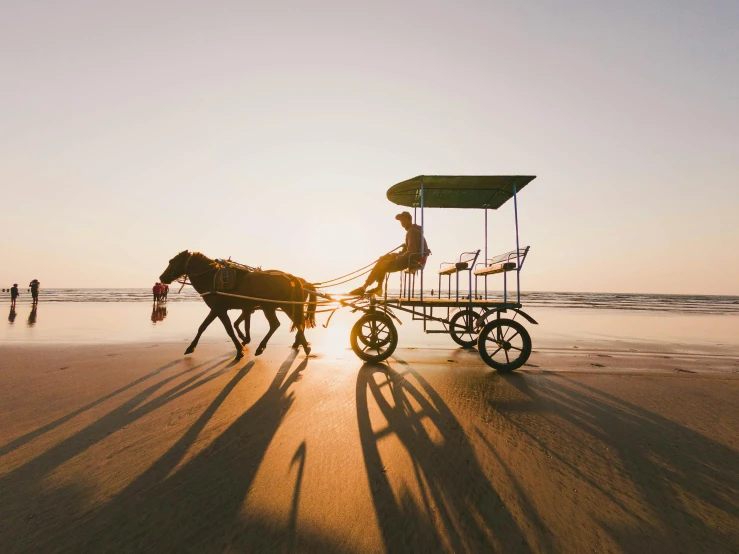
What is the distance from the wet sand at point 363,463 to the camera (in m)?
1.83

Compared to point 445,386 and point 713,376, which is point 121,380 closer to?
point 445,386

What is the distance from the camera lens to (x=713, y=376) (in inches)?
227

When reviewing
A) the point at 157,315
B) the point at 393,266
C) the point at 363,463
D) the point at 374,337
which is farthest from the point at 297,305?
the point at 157,315

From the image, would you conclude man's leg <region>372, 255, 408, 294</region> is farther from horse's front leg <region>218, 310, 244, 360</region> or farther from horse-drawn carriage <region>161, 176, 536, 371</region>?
horse's front leg <region>218, 310, 244, 360</region>

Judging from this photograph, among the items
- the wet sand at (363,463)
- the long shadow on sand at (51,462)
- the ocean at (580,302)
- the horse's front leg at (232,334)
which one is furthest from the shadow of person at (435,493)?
the ocean at (580,302)

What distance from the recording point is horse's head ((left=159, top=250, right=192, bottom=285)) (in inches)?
293

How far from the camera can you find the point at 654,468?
258 cm

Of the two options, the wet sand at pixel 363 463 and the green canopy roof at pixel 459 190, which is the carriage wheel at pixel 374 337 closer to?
the wet sand at pixel 363 463

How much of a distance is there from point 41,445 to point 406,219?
609cm

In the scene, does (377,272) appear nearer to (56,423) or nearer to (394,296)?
(394,296)

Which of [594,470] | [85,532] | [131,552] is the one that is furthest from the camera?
[594,470]

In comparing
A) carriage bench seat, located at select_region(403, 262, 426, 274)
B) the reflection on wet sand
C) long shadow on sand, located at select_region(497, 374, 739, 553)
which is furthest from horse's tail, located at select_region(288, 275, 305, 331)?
the reflection on wet sand

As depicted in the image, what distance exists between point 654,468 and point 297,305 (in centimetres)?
628

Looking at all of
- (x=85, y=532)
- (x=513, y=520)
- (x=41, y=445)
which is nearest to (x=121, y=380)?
(x=41, y=445)
